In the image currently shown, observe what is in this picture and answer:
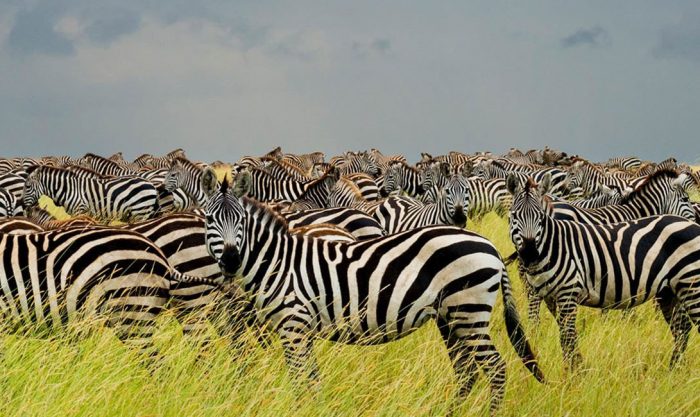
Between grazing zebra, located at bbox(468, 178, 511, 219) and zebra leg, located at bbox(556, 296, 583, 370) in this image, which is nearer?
zebra leg, located at bbox(556, 296, 583, 370)

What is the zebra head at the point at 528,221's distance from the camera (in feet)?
23.6

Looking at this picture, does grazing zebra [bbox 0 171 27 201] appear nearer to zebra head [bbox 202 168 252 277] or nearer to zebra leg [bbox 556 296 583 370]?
zebra head [bbox 202 168 252 277]

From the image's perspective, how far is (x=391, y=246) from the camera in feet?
19.2

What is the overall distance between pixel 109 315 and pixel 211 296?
3.55ft

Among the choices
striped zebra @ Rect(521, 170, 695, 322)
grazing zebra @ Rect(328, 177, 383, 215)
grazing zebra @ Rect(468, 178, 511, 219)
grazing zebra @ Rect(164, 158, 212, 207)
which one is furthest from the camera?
grazing zebra @ Rect(468, 178, 511, 219)

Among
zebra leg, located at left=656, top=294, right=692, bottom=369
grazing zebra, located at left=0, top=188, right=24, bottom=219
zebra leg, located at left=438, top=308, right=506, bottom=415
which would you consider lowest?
zebra leg, located at left=656, top=294, right=692, bottom=369

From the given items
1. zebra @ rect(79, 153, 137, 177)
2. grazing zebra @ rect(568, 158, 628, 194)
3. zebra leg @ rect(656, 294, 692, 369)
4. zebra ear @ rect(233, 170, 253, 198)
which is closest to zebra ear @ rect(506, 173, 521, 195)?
zebra leg @ rect(656, 294, 692, 369)

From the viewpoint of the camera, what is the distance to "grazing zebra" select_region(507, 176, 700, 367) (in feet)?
23.2

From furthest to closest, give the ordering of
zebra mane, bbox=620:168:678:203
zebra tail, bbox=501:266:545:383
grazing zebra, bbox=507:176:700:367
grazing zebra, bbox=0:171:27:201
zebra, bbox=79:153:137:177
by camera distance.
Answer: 1. zebra, bbox=79:153:137:177
2. grazing zebra, bbox=0:171:27:201
3. zebra mane, bbox=620:168:678:203
4. grazing zebra, bbox=507:176:700:367
5. zebra tail, bbox=501:266:545:383

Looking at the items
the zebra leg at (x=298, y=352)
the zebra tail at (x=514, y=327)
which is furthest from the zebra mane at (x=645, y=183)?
the zebra leg at (x=298, y=352)

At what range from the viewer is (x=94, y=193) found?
56.6ft

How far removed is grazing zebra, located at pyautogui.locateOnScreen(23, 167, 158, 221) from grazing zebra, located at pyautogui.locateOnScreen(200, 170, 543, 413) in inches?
457

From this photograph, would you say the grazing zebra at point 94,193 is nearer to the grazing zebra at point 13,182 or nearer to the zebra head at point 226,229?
the grazing zebra at point 13,182

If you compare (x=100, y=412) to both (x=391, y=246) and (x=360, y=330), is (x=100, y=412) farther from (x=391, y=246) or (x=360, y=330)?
(x=391, y=246)
